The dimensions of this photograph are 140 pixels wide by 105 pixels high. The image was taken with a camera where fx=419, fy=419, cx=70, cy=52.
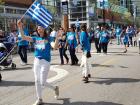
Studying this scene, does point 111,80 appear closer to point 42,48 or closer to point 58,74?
point 58,74

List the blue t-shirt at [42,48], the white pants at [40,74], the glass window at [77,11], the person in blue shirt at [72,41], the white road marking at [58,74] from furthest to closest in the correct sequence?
the glass window at [77,11] < the person in blue shirt at [72,41] < the white road marking at [58,74] < the blue t-shirt at [42,48] < the white pants at [40,74]

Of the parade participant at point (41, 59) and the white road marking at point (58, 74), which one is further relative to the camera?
the white road marking at point (58, 74)

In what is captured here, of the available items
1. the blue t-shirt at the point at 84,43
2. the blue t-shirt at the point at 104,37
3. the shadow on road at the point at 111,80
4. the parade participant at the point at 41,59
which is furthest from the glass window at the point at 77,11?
the parade participant at the point at 41,59

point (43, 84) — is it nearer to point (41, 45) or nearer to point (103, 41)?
point (41, 45)

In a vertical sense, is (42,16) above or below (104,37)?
above

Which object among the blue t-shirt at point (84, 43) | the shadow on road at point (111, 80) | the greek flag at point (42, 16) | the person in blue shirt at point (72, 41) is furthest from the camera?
the person in blue shirt at point (72, 41)

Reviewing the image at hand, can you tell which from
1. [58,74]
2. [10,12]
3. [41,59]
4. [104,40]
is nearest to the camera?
[41,59]

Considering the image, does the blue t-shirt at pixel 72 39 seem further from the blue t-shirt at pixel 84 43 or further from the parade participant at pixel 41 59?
the parade participant at pixel 41 59

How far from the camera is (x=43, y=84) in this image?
9.38 m

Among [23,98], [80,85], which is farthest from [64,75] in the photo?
[23,98]

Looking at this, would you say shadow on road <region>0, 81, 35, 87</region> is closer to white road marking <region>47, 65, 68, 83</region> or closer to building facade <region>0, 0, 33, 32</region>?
white road marking <region>47, 65, 68, 83</region>

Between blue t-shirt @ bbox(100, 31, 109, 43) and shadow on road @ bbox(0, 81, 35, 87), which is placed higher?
blue t-shirt @ bbox(100, 31, 109, 43)

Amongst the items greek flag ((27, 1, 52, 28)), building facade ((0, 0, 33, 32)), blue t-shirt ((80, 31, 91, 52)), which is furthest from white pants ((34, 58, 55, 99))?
building facade ((0, 0, 33, 32))

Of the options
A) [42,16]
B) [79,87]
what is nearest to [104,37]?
[79,87]
